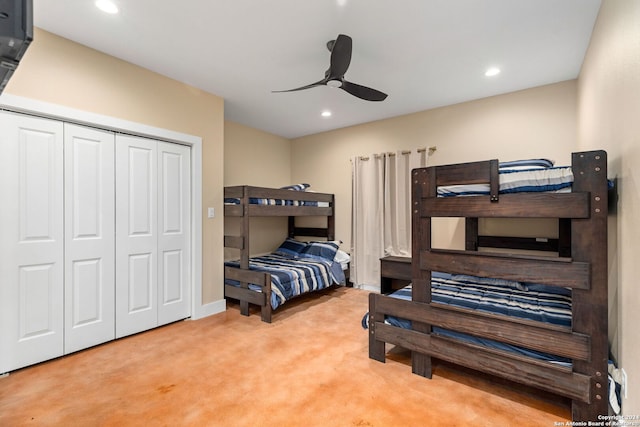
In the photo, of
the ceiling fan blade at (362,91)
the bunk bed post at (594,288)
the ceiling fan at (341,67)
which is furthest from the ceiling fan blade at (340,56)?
the bunk bed post at (594,288)

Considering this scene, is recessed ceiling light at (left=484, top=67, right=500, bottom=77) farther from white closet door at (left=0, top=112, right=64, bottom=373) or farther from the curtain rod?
white closet door at (left=0, top=112, right=64, bottom=373)

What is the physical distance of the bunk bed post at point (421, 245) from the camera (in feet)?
6.62

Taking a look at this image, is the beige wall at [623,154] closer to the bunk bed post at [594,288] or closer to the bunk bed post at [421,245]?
the bunk bed post at [594,288]

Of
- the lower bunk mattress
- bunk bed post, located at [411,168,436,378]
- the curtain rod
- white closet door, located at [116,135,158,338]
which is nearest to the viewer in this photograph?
the lower bunk mattress

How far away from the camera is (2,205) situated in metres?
2.07

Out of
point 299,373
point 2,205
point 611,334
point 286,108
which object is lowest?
point 299,373

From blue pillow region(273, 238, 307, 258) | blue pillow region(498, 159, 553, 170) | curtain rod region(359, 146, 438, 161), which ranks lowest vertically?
blue pillow region(273, 238, 307, 258)

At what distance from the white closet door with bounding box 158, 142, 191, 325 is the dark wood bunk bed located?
2.07 meters

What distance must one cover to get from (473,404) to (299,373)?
1106 millimetres

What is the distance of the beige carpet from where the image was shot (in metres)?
1.64

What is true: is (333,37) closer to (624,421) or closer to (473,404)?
(473,404)

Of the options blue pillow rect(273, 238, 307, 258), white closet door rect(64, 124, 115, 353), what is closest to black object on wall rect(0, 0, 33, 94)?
white closet door rect(64, 124, 115, 353)

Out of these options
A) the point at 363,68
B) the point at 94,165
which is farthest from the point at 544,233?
the point at 94,165

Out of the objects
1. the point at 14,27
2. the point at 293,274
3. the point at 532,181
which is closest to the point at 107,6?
the point at 14,27
